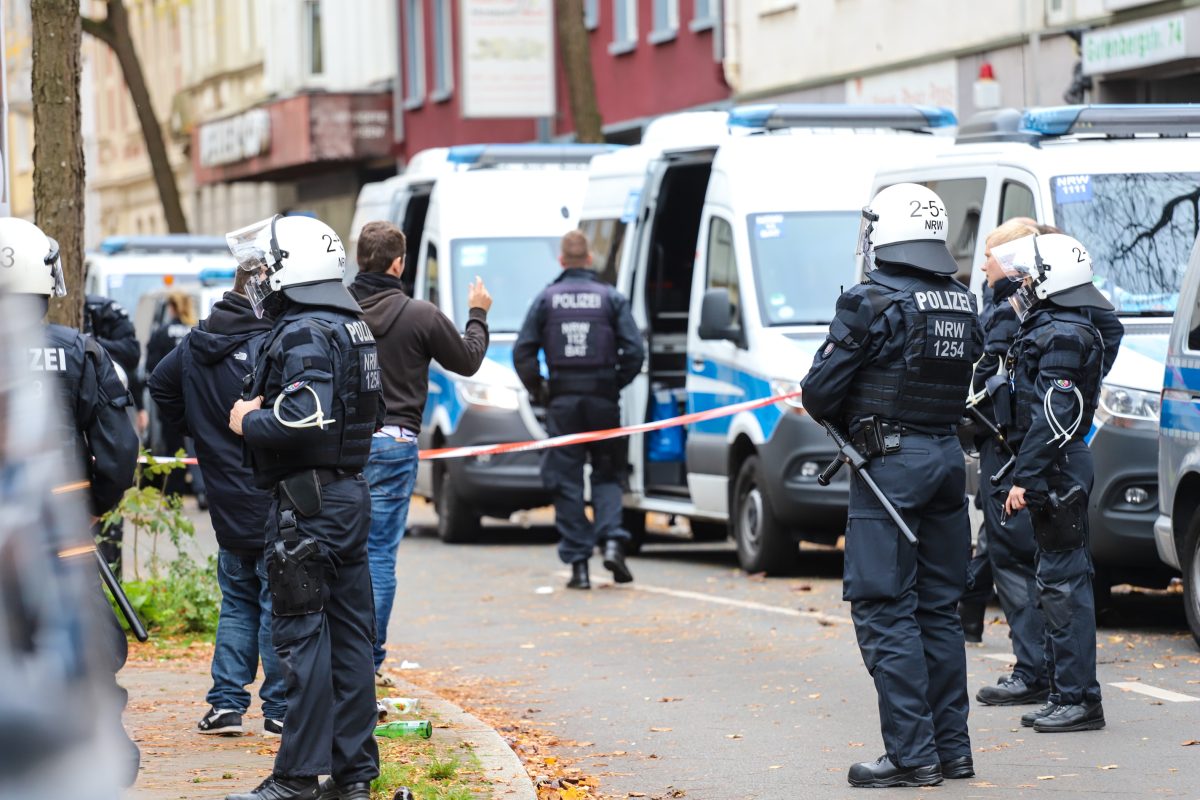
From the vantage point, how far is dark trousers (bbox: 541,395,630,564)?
14.1 meters

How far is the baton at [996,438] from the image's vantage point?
29.2 ft

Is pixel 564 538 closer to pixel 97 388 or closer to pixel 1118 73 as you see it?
pixel 97 388

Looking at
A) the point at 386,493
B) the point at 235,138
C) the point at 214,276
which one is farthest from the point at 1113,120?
the point at 235,138

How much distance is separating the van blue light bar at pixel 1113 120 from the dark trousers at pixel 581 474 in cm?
320

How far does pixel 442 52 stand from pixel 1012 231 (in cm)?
3166

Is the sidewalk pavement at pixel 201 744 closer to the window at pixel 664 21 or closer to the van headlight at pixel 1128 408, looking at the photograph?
the van headlight at pixel 1128 408

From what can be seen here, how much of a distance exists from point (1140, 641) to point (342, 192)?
3446 centimetres

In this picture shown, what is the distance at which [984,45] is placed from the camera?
77.5 ft

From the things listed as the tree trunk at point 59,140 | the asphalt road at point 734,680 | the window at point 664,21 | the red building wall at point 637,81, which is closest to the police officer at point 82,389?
the asphalt road at point 734,680

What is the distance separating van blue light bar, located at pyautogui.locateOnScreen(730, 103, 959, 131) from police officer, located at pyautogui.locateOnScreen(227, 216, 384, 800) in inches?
330

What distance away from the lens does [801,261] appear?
14398mm

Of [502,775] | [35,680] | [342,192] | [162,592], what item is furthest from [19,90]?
[35,680]

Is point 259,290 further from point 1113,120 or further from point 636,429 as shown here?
point 636,429

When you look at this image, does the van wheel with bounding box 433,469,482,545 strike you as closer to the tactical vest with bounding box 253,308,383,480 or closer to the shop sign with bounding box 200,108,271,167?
the tactical vest with bounding box 253,308,383,480
